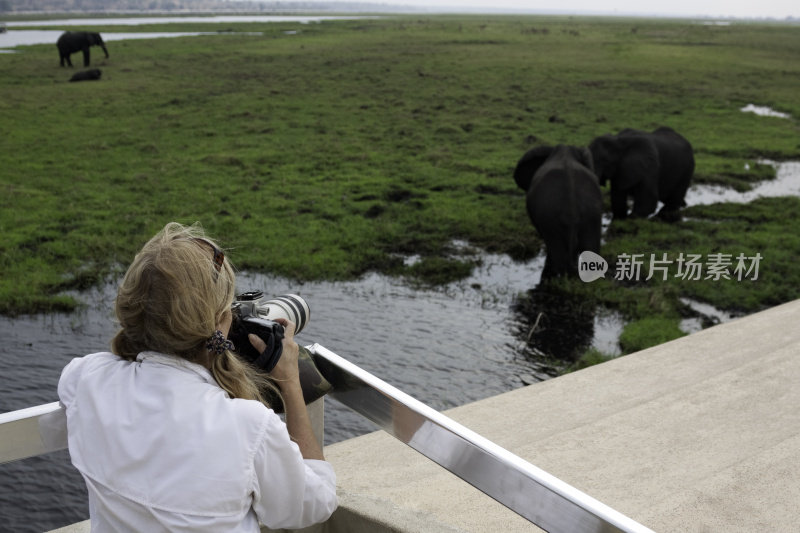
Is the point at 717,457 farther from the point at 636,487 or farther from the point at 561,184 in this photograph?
the point at 561,184

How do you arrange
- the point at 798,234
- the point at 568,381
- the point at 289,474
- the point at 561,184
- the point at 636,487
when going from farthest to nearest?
the point at 798,234 < the point at 561,184 < the point at 568,381 < the point at 636,487 < the point at 289,474

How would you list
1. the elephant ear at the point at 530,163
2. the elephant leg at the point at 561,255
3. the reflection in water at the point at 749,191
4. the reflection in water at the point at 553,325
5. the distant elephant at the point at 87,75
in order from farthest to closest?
the distant elephant at the point at 87,75 < the reflection in water at the point at 749,191 < the elephant ear at the point at 530,163 < the elephant leg at the point at 561,255 < the reflection in water at the point at 553,325

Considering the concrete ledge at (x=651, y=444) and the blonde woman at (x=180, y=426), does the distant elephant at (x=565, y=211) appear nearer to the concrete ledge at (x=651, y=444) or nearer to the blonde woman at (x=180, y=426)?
the concrete ledge at (x=651, y=444)

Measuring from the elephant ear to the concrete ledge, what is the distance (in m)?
4.53

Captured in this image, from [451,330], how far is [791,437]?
11.1 feet

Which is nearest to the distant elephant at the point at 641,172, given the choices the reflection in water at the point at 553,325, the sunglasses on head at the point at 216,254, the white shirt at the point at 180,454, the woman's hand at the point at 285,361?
the reflection in water at the point at 553,325

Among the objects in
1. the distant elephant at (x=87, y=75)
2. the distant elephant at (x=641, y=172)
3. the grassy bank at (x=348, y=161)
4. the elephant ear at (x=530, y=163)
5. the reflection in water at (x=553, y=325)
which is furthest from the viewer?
the distant elephant at (x=87, y=75)

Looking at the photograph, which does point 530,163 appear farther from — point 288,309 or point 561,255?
point 288,309

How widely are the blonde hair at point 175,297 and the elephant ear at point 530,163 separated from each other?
29.4 feet

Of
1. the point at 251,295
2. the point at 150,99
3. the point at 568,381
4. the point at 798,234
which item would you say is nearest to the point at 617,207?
the point at 798,234

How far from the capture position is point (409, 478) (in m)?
4.14

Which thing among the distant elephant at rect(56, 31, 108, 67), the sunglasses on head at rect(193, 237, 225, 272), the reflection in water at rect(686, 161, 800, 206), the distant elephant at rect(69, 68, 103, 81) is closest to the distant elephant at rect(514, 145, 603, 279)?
the reflection in water at rect(686, 161, 800, 206)

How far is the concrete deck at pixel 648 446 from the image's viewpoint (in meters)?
3.71

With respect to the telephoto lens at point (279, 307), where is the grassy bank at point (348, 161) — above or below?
below
